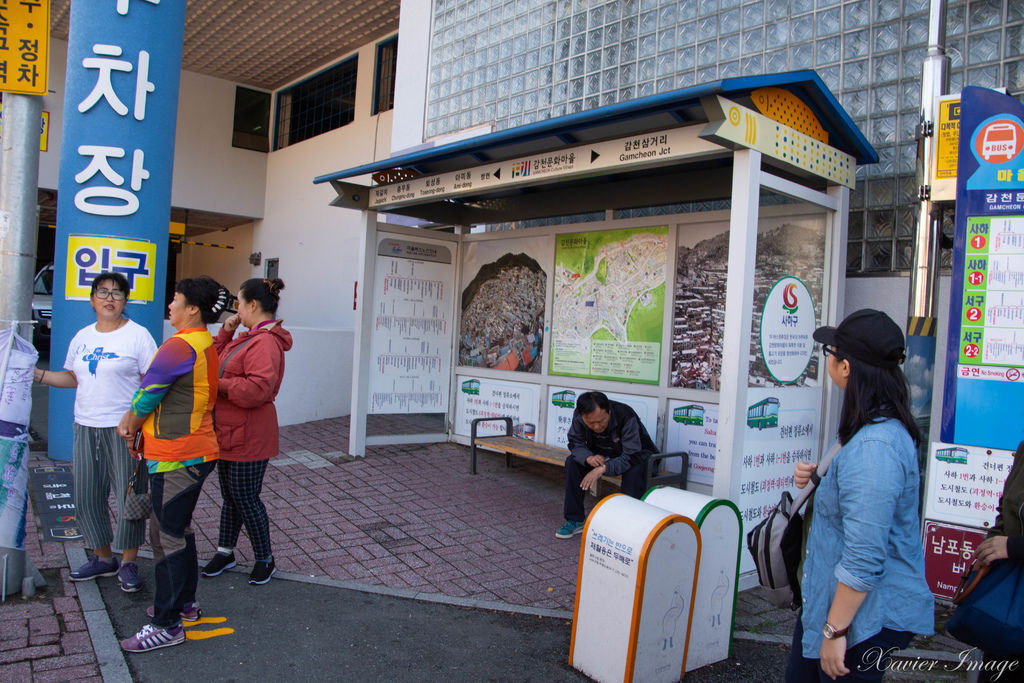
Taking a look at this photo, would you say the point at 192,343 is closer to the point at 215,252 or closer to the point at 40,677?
the point at 40,677

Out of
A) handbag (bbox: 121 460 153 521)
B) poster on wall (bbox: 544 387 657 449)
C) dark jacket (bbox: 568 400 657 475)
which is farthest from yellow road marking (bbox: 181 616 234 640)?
poster on wall (bbox: 544 387 657 449)

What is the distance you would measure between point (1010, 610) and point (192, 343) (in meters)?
3.47

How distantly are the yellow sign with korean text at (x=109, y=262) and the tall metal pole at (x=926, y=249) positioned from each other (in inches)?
240

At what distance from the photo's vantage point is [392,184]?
7168 millimetres

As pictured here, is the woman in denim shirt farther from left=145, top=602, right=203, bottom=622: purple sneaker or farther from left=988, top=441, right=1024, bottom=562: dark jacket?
left=145, top=602, right=203, bottom=622: purple sneaker

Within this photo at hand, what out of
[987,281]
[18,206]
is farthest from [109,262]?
[987,281]

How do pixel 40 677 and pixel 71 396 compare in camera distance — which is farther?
pixel 71 396

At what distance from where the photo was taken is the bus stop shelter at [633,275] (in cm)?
427

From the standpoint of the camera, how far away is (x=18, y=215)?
429 centimetres

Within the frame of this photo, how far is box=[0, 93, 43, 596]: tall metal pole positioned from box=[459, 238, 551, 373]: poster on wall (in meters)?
4.31

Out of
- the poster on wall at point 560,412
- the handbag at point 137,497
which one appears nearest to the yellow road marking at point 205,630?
the handbag at point 137,497

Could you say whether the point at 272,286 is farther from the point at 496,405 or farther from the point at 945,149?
the point at 945,149

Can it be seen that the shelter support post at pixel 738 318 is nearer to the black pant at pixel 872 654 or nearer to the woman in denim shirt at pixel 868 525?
the woman in denim shirt at pixel 868 525

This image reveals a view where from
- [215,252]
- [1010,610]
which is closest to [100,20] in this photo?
[1010,610]
